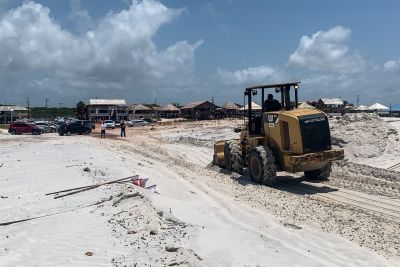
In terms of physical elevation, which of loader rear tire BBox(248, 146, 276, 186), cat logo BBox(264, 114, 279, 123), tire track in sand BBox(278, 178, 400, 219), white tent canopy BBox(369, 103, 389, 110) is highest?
white tent canopy BBox(369, 103, 389, 110)

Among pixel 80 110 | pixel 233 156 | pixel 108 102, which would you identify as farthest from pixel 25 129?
pixel 108 102

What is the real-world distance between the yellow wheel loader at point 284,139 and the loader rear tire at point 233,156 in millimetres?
34

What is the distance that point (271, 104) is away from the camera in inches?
599

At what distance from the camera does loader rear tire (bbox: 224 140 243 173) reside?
54.6 ft

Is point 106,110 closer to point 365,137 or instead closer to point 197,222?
point 365,137

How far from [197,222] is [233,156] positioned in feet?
25.3

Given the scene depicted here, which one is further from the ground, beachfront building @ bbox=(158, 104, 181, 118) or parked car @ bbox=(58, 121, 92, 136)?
beachfront building @ bbox=(158, 104, 181, 118)

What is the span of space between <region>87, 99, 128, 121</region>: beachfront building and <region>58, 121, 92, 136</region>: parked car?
57962 mm

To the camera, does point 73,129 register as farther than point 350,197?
Yes

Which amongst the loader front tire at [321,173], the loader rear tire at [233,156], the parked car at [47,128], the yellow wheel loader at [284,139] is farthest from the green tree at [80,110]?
the loader front tire at [321,173]

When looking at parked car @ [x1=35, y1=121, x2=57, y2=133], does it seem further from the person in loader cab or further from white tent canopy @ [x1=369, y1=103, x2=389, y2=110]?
white tent canopy @ [x1=369, y1=103, x2=389, y2=110]

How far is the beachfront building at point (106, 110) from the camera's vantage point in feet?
356

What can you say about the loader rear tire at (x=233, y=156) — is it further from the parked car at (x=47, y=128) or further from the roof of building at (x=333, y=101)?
the roof of building at (x=333, y=101)

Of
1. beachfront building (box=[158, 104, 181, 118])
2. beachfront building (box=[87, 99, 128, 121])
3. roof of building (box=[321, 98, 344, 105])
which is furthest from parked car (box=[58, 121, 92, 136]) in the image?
beachfront building (box=[158, 104, 181, 118])
